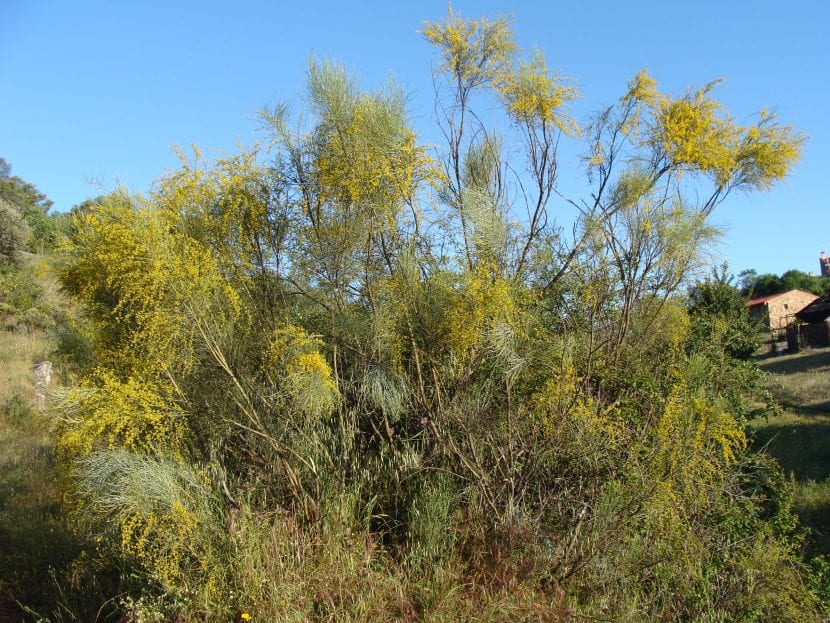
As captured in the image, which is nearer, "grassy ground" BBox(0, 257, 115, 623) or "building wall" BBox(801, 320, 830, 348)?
"grassy ground" BBox(0, 257, 115, 623)

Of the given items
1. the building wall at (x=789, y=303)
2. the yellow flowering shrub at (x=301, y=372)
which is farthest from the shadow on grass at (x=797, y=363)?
the yellow flowering shrub at (x=301, y=372)

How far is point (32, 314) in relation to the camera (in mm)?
17375

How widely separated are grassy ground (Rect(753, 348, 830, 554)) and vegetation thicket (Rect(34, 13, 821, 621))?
269cm

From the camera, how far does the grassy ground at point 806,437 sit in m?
8.90

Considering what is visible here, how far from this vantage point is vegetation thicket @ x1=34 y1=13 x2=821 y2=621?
4.23 metres

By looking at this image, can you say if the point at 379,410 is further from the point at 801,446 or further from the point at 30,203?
the point at 30,203

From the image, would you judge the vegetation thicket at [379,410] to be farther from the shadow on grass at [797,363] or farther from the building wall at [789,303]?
the building wall at [789,303]

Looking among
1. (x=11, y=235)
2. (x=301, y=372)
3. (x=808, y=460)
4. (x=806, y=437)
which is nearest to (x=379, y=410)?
(x=301, y=372)

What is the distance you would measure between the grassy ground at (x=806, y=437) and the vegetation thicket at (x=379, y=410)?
269 cm

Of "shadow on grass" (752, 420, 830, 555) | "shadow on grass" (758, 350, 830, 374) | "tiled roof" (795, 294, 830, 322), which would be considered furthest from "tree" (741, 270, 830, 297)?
"shadow on grass" (752, 420, 830, 555)

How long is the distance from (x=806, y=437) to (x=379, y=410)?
36.4 ft

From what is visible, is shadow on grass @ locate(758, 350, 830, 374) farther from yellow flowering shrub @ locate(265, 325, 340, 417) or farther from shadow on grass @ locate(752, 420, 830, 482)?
yellow flowering shrub @ locate(265, 325, 340, 417)

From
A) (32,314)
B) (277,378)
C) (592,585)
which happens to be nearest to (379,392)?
(277,378)

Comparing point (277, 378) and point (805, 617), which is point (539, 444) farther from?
point (805, 617)
